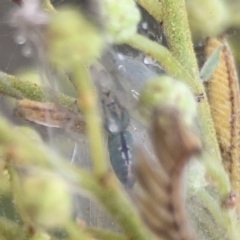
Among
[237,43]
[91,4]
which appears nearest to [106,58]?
[91,4]

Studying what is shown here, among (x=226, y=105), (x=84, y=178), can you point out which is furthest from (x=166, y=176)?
(x=226, y=105)

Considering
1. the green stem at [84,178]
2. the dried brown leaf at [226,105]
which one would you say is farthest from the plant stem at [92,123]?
the dried brown leaf at [226,105]

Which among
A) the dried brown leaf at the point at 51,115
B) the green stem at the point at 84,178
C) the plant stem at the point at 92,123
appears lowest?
the dried brown leaf at the point at 51,115

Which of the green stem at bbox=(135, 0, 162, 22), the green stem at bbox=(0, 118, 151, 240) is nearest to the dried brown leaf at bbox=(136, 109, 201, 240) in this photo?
the green stem at bbox=(0, 118, 151, 240)

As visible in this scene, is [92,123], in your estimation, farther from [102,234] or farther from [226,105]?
[226,105]

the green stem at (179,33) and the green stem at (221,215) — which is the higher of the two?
the green stem at (179,33)

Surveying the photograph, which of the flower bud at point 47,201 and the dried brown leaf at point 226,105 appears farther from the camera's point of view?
the dried brown leaf at point 226,105

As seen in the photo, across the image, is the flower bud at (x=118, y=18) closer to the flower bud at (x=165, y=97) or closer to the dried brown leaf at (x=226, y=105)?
the flower bud at (x=165, y=97)
